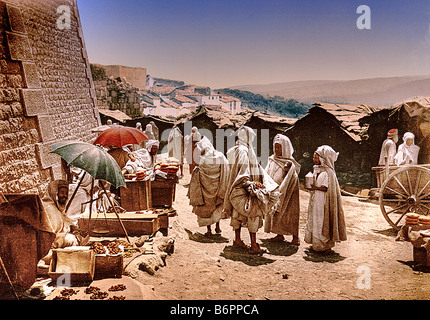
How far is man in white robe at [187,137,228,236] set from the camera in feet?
19.8

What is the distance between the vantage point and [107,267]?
360 cm

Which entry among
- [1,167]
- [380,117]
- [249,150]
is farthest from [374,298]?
[380,117]

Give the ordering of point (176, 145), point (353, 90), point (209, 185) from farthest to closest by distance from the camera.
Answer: point (176, 145), point (353, 90), point (209, 185)

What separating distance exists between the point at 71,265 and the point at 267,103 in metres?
5.20

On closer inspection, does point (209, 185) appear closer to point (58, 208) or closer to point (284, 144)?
point (284, 144)

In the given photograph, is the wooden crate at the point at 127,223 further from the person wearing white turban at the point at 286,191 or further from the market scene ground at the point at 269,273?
the person wearing white turban at the point at 286,191

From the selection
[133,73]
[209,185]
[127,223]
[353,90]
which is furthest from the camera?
[353,90]

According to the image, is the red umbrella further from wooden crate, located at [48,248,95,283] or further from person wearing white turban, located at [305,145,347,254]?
person wearing white turban, located at [305,145,347,254]

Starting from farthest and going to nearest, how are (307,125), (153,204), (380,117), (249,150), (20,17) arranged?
(307,125) → (380,117) → (153,204) → (249,150) → (20,17)

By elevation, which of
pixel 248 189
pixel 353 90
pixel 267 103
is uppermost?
pixel 353 90

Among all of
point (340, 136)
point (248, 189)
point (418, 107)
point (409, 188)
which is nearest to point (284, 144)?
point (248, 189)

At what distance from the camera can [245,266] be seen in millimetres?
4871

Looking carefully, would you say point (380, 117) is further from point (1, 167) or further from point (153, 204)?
point (1, 167)

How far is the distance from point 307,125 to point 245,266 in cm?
736
